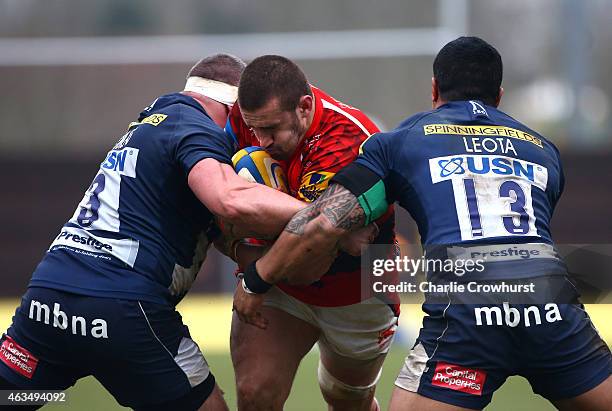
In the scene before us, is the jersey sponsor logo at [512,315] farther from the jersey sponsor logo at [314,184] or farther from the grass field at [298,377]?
the grass field at [298,377]

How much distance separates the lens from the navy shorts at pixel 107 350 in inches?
195

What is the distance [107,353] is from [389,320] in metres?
1.92

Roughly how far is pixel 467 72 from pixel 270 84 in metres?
1.04

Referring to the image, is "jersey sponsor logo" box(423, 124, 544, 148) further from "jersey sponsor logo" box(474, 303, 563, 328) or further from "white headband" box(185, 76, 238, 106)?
"white headband" box(185, 76, 238, 106)

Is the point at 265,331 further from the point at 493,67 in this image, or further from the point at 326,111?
the point at 493,67

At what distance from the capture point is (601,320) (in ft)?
41.1

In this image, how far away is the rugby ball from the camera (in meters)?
5.48

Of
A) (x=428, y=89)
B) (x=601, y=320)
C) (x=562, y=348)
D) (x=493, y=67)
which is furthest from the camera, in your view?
(x=428, y=89)

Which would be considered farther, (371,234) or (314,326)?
(314,326)

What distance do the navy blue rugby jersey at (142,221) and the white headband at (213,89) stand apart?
432 mm

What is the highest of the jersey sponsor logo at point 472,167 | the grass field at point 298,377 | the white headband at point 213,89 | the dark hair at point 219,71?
the dark hair at point 219,71

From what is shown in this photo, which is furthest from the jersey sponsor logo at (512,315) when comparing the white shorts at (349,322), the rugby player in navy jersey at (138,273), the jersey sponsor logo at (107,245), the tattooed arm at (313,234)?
the jersey sponsor logo at (107,245)

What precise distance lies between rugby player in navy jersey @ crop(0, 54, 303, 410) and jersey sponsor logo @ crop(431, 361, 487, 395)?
1.13 m

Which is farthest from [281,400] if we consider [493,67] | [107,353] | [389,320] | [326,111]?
[493,67]
